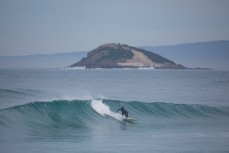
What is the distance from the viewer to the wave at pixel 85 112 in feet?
70.9

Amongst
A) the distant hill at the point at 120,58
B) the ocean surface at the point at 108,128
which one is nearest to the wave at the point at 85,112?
the ocean surface at the point at 108,128

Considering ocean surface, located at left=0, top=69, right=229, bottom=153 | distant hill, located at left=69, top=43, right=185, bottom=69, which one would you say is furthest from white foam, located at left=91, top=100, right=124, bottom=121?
distant hill, located at left=69, top=43, right=185, bottom=69

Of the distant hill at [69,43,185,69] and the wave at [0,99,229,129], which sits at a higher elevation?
the distant hill at [69,43,185,69]

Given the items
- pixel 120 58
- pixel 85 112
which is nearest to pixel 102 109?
pixel 85 112

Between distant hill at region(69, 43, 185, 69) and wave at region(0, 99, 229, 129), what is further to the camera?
distant hill at region(69, 43, 185, 69)

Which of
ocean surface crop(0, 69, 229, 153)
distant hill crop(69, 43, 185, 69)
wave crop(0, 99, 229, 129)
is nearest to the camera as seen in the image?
ocean surface crop(0, 69, 229, 153)

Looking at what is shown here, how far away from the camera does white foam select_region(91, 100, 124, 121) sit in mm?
24566

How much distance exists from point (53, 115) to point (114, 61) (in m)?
141

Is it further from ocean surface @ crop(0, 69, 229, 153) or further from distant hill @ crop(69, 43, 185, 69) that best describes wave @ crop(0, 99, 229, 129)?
distant hill @ crop(69, 43, 185, 69)

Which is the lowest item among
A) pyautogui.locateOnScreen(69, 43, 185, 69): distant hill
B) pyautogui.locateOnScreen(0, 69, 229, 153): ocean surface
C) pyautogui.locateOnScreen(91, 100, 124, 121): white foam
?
pyautogui.locateOnScreen(0, 69, 229, 153): ocean surface

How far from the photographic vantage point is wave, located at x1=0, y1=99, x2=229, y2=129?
21625 mm

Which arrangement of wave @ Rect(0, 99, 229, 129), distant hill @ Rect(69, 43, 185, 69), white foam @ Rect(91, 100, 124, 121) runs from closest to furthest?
wave @ Rect(0, 99, 229, 129)
white foam @ Rect(91, 100, 124, 121)
distant hill @ Rect(69, 43, 185, 69)

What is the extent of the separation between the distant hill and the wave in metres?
126

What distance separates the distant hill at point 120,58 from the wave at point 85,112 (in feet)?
413
